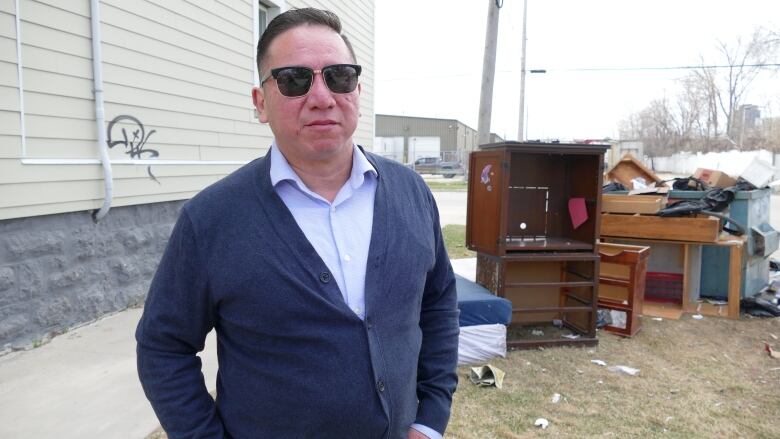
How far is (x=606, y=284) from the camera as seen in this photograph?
5270 millimetres

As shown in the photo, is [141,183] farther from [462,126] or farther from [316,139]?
[462,126]

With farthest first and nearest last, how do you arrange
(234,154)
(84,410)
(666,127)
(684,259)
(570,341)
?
(666,127) < (234,154) < (684,259) < (570,341) < (84,410)

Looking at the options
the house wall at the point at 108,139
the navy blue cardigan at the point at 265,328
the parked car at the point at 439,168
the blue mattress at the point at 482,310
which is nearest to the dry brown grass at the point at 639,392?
the blue mattress at the point at 482,310

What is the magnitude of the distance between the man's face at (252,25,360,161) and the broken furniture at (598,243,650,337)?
426 cm

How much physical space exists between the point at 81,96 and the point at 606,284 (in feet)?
16.3

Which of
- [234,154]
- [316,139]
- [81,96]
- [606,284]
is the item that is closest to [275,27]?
[316,139]

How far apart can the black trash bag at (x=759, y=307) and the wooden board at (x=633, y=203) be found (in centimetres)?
136

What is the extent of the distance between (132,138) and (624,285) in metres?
4.80

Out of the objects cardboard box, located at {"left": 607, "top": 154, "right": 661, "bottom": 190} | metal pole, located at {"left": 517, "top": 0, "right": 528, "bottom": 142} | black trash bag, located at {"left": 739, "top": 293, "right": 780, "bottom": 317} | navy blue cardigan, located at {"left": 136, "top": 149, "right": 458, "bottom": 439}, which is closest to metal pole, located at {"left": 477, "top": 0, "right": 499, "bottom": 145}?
cardboard box, located at {"left": 607, "top": 154, "right": 661, "bottom": 190}

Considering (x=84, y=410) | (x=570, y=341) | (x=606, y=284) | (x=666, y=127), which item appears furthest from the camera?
(x=666, y=127)

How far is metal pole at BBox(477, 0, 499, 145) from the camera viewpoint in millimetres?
9141

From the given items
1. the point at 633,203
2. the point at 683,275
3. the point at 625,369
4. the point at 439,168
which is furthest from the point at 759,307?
the point at 439,168

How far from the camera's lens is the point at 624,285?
5.13 metres

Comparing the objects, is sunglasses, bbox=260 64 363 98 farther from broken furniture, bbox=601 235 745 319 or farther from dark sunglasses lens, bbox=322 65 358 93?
broken furniture, bbox=601 235 745 319
